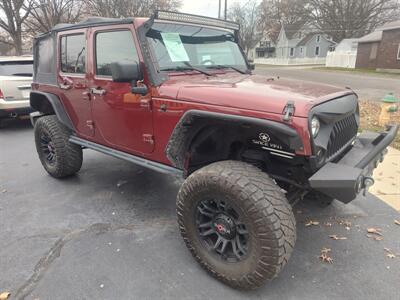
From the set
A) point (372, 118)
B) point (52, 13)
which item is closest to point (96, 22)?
point (372, 118)

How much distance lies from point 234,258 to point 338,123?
1.33m

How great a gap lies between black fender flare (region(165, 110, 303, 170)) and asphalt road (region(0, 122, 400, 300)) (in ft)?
2.88

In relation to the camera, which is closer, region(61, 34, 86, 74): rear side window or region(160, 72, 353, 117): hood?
Result: region(160, 72, 353, 117): hood

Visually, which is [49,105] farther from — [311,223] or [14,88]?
[311,223]

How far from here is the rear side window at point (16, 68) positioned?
7973mm

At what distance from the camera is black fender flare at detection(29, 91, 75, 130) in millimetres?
4344

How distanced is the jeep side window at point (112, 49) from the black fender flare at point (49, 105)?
1.03 metres

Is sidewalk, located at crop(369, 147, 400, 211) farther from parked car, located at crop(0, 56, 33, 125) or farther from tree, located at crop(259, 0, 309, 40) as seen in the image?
tree, located at crop(259, 0, 309, 40)

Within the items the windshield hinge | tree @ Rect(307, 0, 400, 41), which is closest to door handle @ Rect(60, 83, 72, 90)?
the windshield hinge

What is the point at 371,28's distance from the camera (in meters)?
50.7

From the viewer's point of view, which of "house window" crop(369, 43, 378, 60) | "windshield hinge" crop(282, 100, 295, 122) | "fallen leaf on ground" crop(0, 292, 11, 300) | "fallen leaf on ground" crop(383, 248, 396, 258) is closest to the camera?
"windshield hinge" crop(282, 100, 295, 122)

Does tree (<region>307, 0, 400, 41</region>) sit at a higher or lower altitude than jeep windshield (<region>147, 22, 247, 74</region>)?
higher

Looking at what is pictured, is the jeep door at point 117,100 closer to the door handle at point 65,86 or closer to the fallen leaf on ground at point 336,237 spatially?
the door handle at point 65,86

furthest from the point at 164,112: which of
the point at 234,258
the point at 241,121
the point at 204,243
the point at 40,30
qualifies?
the point at 40,30
